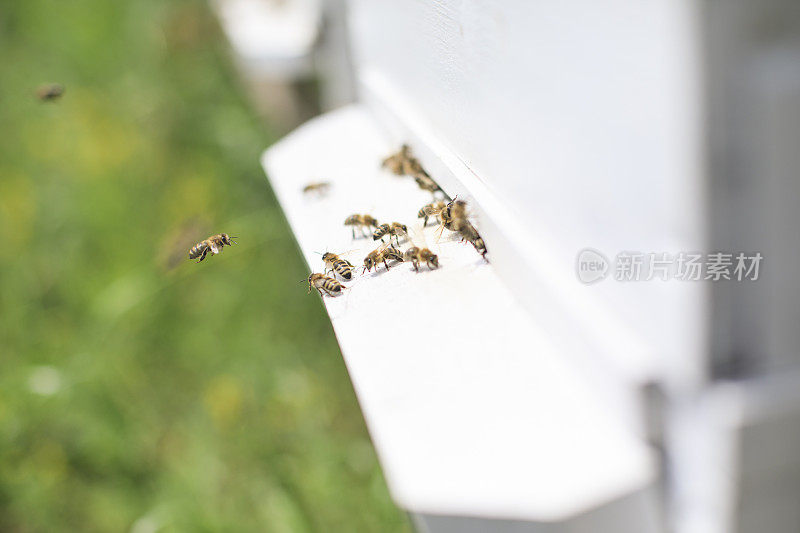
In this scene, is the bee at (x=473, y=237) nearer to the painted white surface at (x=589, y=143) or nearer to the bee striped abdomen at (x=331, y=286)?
the painted white surface at (x=589, y=143)

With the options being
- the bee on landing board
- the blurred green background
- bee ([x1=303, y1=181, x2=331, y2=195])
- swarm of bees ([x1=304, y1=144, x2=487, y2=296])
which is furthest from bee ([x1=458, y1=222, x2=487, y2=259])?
the blurred green background

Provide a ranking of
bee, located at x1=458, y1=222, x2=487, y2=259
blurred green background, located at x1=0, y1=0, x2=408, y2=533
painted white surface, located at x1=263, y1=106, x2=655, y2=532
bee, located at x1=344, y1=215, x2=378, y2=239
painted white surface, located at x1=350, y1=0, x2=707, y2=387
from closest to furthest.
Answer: painted white surface, located at x1=350, y1=0, x2=707, y2=387 < painted white surface, located at x1=263, y1=106, x2=655, y2=532 < bee, located at x1=458, y1=222, x2=487, y2=259 < bee, located at x1=344, y1=215, x2=378, y2=239 < blurred green background, located at x1=0, y1=0, x2=408, y2=533

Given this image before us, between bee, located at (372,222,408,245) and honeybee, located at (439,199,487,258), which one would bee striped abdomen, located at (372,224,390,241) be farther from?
honeybee, located at (439,199,487,258)

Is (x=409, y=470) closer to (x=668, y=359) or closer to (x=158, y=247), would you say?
(x=668, y=359)

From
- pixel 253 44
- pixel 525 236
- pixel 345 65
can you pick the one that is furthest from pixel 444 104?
pixel 253 44

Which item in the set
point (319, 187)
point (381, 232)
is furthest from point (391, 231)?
point (319, 187)
